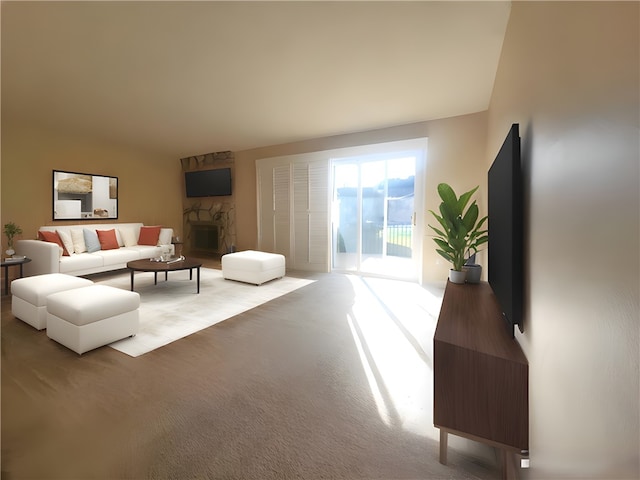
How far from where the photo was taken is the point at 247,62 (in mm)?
2615

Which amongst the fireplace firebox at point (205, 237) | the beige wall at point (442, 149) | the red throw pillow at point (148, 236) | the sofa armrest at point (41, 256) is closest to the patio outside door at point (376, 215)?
the beige wall at point (442, 149)

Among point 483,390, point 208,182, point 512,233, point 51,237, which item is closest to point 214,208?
point 208,182

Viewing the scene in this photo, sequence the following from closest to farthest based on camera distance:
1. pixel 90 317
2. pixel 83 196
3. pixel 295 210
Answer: pixel 90 317
pixel 83 196
pixel 295 210

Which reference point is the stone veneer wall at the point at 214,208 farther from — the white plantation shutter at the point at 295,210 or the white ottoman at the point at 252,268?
the white ottoman at the point at 252,268

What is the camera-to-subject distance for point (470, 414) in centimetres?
120

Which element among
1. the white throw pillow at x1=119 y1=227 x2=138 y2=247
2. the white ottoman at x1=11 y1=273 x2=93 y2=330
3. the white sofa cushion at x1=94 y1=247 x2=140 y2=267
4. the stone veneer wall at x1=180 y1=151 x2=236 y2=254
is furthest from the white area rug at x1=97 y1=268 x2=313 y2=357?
the stone veneer wall at x1=180 y1=151 x2=236 y2=254

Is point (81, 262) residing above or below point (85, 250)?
below

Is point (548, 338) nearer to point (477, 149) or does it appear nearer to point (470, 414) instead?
point (470, 414)

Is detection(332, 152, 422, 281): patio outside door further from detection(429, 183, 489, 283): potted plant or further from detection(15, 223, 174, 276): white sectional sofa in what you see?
detection(15, 223, 174, 276): white sectional sofa

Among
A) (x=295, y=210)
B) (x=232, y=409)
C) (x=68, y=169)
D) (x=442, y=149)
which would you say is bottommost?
(x=232, y=409)

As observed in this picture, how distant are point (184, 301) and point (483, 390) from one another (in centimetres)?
324

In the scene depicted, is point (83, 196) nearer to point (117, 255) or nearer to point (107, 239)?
point (107, 239)

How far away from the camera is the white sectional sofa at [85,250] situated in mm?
3940

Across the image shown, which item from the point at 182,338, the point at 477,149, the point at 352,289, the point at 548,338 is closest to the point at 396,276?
the point at 352,289
